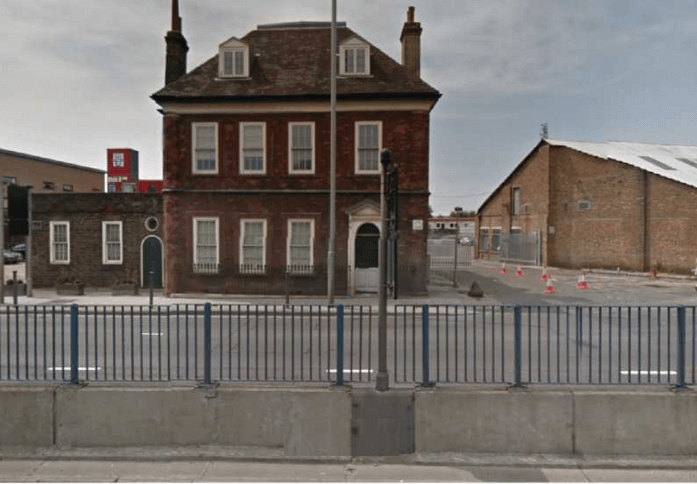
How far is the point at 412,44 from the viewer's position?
741 inches

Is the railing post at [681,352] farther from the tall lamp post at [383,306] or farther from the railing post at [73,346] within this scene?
the railing post at [73,346]

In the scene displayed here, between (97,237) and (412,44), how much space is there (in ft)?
57.7

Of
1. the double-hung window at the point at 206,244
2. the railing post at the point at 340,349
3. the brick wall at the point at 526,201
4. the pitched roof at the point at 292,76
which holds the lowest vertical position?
the railing post at the point at 340,349

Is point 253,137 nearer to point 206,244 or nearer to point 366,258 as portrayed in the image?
point 206,244

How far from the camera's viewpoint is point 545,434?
15.9 feet

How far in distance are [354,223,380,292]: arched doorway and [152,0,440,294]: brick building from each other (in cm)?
4

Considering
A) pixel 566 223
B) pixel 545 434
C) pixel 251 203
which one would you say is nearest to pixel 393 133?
pixel 251 203

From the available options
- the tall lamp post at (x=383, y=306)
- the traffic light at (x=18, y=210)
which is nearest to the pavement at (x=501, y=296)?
the traffic light at (x=18, y=210)

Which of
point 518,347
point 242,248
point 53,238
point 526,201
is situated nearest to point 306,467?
point 518,347

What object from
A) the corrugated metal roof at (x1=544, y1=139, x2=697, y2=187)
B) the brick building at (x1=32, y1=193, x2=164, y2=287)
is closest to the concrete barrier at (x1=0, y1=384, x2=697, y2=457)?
the brick building at (x1=32, y1=193, x2=164, y2=287)

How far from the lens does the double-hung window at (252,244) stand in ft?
59.8

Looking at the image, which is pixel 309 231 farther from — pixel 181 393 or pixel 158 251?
pixel 181 393

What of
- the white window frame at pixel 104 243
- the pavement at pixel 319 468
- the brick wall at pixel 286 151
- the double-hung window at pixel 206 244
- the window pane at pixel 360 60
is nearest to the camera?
the pavement at pixel 319 468

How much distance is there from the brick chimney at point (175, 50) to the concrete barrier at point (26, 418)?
17577 mm
